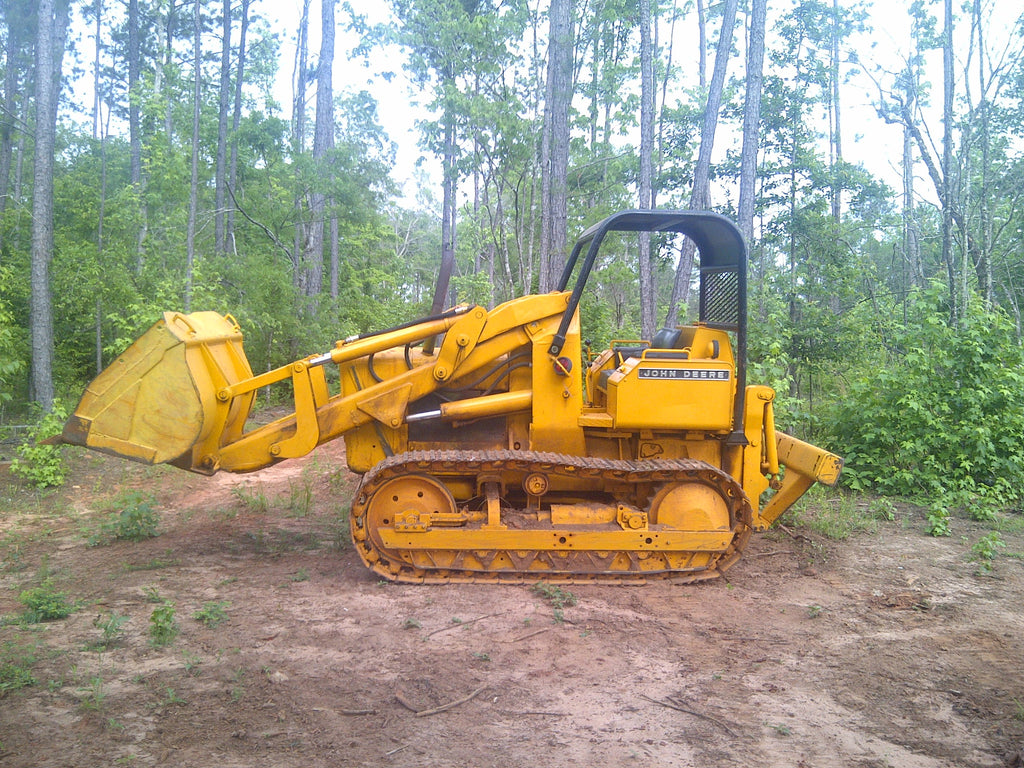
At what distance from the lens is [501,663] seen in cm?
409

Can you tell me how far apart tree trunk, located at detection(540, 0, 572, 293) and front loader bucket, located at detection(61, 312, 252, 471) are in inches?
328

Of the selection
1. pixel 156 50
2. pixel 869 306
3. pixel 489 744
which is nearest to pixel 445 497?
pixel 489 744

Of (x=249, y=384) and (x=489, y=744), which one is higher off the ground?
(x=249, y=384)

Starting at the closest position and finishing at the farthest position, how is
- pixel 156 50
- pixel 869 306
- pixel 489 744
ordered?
pixel 489 744 < pixel 869 306 < pixel 156 50

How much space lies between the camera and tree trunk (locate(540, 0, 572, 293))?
529 inches

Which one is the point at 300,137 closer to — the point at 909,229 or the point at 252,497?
the point at 909,229

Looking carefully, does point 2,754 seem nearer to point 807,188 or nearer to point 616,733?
point 616,733

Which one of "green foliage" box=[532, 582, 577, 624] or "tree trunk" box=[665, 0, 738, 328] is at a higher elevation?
"tree trunk" box=[665, 0, 738, 328]

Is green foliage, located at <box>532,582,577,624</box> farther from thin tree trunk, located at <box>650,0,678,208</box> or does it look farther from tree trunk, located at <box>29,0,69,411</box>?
thin tree trunk, located at <box>650,0,678,208</box>

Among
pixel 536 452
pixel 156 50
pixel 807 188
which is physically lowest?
pixel 536 452

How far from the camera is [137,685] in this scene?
3660mm

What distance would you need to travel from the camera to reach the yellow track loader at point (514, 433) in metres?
5.32

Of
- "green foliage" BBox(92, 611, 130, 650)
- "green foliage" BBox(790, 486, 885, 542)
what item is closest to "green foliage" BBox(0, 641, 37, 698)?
"green foliage" BBox(92, 611, 130, 650)

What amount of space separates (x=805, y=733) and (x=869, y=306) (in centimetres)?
881
